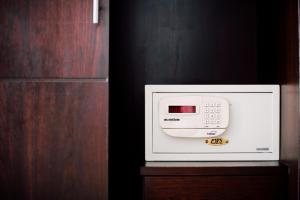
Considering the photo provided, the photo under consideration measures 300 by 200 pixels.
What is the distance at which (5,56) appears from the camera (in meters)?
1.10

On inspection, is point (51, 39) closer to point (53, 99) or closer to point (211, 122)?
point (53, 99)

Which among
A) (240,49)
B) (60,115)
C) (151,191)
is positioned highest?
(240,49)

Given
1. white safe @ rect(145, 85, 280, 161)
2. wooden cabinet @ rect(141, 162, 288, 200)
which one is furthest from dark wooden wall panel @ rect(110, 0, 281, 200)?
wooden cabinet @ rect(141, 162, 288, 200)

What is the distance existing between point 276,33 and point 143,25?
1.92 ft

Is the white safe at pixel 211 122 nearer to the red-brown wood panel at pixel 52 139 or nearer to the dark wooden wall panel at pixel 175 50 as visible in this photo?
the red-brown wood panel at pixel 52 139

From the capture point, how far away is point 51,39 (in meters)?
1.10

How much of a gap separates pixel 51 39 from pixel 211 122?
0.60 meters

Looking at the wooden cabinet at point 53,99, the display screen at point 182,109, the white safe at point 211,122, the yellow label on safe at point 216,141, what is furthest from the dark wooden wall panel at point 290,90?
the wooden cabinet at point 53,99

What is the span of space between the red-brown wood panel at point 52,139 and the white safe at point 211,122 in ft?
0.73

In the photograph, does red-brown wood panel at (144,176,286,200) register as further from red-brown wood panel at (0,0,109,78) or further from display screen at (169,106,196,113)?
red-brown wood panel at (0,0,109,78)

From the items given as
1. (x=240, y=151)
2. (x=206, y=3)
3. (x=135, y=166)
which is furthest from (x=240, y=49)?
(x=135, y=166)

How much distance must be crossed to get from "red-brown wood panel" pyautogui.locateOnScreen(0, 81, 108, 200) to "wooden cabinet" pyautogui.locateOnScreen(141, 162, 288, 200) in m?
0.16

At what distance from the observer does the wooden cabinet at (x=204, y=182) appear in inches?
44.6

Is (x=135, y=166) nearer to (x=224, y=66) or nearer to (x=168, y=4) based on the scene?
(x=224, y=66)
